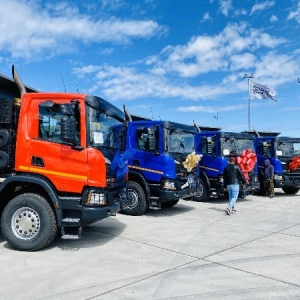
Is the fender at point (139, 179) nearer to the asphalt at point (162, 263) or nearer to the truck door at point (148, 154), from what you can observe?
the truck door at point (148, 154)

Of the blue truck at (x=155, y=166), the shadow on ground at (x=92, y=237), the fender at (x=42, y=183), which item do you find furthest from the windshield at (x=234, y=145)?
the fender at (x=42, y=183)

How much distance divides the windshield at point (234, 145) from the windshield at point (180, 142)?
79.1 inches

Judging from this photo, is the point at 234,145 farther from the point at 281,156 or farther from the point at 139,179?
the point at 139,179

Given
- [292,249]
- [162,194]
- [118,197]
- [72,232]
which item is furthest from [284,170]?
[72,232]

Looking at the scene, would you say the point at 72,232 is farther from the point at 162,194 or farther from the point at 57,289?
the point at 162,194

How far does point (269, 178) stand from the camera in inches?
520

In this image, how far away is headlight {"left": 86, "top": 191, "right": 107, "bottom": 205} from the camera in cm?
543

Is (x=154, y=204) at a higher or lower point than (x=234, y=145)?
lower

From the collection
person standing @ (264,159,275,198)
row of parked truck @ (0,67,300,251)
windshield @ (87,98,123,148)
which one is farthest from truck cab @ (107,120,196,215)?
person standing @ (264,159,275,198)

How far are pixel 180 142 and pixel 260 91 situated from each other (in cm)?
2200

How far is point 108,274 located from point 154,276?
24.2 inches

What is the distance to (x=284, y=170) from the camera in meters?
13.5

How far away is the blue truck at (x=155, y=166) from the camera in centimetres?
844

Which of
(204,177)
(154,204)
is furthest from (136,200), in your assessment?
(204,177)
